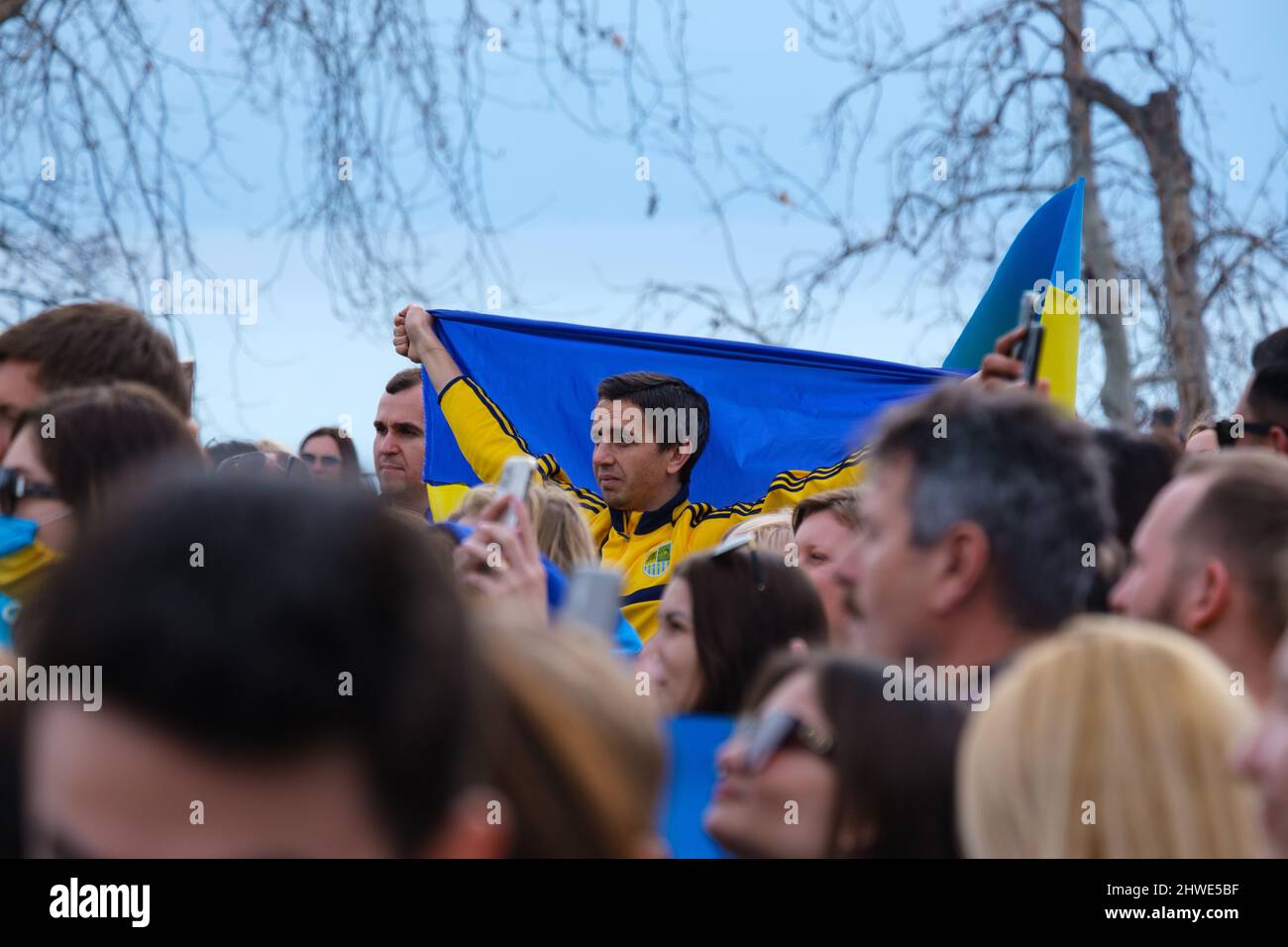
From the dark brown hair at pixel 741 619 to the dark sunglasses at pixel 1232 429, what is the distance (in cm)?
153

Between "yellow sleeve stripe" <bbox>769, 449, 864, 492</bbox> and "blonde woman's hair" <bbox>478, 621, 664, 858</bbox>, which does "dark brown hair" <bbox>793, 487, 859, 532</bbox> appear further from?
"blonde woman's hair" <bbox>478, 621, 664, 858</bbox>

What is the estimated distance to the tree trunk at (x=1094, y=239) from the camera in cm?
743

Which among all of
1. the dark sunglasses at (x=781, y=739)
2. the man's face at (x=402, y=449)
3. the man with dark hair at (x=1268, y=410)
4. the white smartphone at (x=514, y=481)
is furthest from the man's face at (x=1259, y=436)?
the man's face at (x=402, y=449)

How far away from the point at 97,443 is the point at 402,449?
10.7 ft

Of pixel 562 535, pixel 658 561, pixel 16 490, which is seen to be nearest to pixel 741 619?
pixel 562 535

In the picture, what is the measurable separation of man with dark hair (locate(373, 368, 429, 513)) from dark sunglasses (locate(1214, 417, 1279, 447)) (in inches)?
123

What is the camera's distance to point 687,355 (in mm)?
6066

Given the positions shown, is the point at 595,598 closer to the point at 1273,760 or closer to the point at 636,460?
the point at 1273,760

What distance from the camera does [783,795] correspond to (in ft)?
6.73

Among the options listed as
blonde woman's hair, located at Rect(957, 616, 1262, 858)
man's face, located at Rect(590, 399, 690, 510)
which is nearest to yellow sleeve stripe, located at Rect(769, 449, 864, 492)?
man's face, located at Rect(590, 399, 690, 510)

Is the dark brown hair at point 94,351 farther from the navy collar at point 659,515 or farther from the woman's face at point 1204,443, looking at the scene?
the woman's face at point 1204,443

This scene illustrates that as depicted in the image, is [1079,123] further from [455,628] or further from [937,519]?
[455,628]
